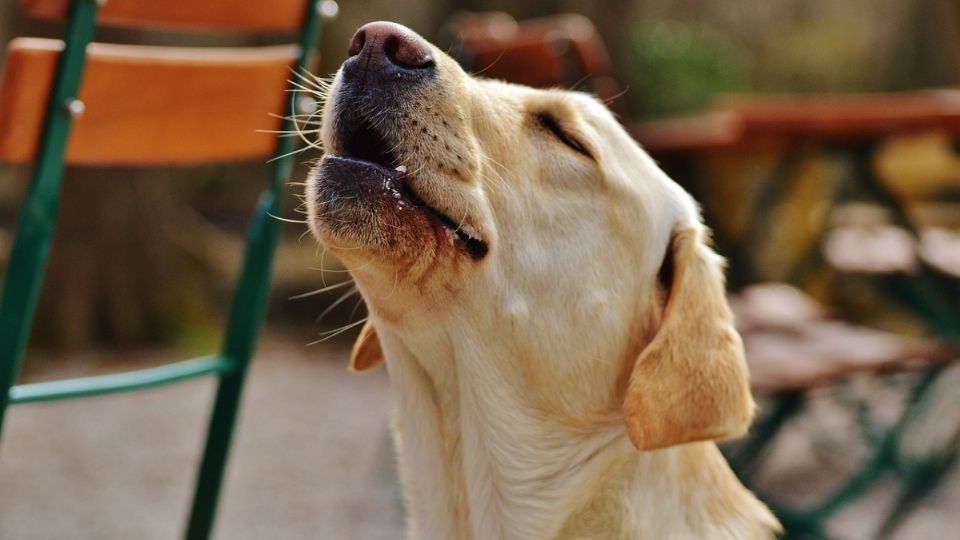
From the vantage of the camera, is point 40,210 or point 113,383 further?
point 113,383

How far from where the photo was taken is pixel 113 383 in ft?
8.20

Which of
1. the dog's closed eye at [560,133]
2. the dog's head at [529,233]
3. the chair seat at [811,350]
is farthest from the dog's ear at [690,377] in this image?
the chair seat at [811,350]

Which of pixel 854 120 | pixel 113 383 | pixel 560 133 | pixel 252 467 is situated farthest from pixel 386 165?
pixel 252 467

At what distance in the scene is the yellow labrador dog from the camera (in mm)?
1856

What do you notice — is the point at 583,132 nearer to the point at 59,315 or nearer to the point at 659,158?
the point at 659,158

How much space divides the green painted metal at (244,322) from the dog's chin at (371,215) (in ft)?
3.03

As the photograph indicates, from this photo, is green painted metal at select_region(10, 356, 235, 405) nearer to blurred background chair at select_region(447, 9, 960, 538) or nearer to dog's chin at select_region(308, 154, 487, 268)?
dog's chin at select_region(308, 154, 487, 268)

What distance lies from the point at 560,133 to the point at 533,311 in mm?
359

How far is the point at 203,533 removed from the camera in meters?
2.71

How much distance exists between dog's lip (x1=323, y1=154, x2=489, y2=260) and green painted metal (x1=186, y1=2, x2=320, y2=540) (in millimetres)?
917

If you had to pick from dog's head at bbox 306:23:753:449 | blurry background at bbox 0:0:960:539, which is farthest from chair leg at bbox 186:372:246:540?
dog's head at bbox 306:23:753:449

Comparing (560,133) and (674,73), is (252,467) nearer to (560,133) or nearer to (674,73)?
(560,133)

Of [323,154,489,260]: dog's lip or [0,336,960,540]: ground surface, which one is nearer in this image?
[323,154,489,260]: dog's lip

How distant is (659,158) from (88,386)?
4344 mm
